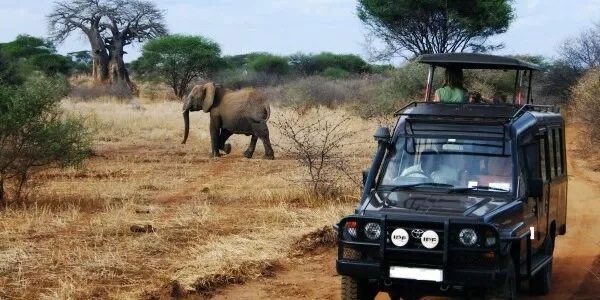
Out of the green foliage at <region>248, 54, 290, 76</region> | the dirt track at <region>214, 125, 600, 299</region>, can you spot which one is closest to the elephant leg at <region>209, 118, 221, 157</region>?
the dirt track at <region>214, 125, 600, 299</region>

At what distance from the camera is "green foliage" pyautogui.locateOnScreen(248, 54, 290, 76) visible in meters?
61.0

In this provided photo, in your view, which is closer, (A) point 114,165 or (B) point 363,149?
(A) point 114,165

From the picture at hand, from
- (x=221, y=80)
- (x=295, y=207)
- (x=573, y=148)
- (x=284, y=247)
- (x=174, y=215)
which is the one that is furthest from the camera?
(x=221, y=80)

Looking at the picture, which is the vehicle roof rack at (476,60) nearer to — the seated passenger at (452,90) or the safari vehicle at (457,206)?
the safari vehicle at (457,206)

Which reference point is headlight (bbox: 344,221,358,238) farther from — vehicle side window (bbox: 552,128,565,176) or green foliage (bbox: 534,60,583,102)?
green foliage (bbox: 534,60,583,102)

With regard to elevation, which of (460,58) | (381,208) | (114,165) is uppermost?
(460,58)

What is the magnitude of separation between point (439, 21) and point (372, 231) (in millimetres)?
32431

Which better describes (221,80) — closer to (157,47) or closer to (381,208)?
(157,47)

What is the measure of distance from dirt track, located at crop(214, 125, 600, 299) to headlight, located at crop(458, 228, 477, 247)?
65.5 inches

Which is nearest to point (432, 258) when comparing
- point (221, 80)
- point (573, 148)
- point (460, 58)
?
point (460, 58)

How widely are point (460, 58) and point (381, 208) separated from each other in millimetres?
2637

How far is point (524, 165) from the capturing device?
24.3 ft

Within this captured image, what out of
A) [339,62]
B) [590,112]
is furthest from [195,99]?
[339,62]

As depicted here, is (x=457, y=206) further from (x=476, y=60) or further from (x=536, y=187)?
(x=476, y=60)
